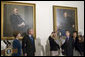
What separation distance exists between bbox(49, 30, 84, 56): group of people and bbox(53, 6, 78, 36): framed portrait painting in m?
0.24

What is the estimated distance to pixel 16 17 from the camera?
434 cm

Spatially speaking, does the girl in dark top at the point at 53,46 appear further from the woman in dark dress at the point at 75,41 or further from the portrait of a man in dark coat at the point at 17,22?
the portrait of a man in dark coat at the point at 17,22

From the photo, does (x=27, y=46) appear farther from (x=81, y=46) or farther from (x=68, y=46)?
(x=81, y=46)

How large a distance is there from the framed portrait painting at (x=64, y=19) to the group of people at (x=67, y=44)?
24 centimetres

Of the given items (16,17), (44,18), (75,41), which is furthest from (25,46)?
(75,41)

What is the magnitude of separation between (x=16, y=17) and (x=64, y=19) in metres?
1.39

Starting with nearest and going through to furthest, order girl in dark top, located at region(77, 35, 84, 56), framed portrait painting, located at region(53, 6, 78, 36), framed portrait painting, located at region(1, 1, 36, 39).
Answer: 1. framed portrait painting, located at region(1, 1, 36, 39)
2. girl in dark top, located at region(77, 35, 84, 56)
3. framed portrait painting, located at region(53, 6, 78, 36)

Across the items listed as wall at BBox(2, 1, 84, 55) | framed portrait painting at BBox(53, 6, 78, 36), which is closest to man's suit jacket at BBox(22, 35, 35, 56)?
wall at BBox(2, 1, 84, 55)

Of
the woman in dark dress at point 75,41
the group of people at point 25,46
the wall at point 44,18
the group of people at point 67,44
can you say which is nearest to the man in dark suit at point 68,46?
the group of people at point 67,44

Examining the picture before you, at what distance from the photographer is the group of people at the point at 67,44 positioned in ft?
14.0

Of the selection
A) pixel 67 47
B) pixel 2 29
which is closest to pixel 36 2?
→ pixel 2 29

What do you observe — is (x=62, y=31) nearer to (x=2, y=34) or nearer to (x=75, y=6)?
(x=75, y=6)

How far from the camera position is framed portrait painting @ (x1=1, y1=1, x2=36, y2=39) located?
422cm

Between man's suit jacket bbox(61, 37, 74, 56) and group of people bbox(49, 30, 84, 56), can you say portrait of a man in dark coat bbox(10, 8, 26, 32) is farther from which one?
man's suit jacket bbox(61, 37, 74, 56)
